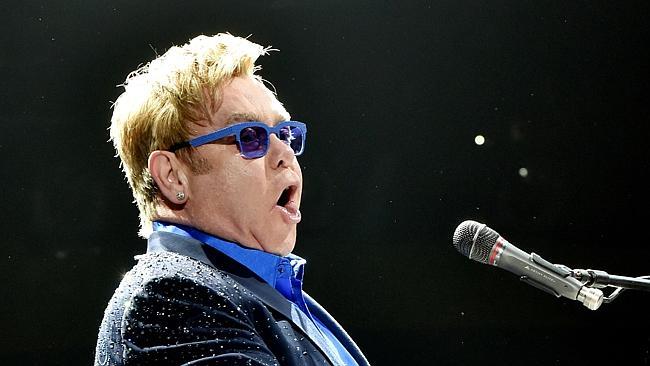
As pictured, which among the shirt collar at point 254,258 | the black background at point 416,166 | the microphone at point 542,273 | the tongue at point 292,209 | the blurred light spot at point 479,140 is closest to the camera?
the microphone at point 542,273

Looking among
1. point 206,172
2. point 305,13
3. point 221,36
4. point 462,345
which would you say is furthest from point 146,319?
point 462,345

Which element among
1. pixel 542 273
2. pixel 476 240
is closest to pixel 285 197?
pixel 476 240

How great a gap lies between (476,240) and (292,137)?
465 mm

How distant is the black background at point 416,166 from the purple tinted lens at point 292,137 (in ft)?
4.30

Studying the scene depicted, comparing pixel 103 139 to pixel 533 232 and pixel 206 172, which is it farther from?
pixel 533 232

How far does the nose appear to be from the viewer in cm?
154

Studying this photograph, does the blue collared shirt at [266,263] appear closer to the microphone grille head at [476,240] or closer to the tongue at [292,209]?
the tongue at [292,209]

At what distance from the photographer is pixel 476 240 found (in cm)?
138

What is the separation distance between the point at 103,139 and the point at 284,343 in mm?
1745

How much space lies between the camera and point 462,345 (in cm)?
316

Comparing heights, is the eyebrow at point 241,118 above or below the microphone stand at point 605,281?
above

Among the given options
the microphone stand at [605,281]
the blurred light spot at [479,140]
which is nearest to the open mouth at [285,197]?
the microphone stand at [605,281]

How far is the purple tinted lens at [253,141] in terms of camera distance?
149 centimetres

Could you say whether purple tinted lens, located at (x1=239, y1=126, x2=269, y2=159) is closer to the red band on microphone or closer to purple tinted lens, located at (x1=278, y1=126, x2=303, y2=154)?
purple tinted lens, located at (x1=278, y1=126, x2=303, y2=154)
